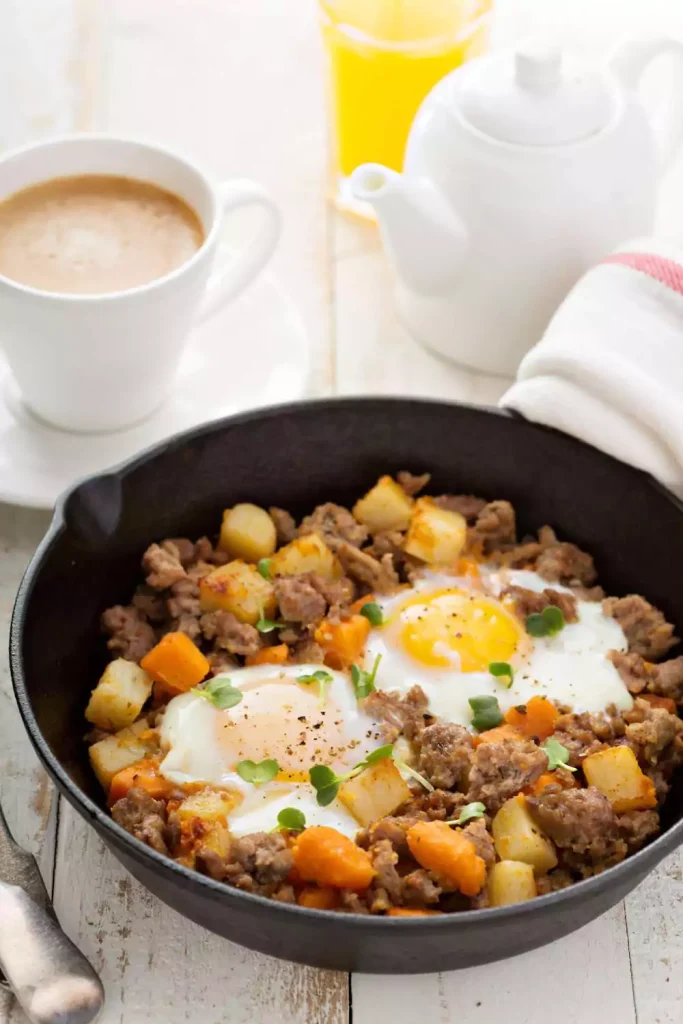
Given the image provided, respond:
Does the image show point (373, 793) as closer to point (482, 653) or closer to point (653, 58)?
point (482, 653)

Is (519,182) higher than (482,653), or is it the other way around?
(519,182)

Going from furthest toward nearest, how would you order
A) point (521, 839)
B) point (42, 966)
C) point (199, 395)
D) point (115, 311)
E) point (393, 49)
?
1. point (393, 49)
2. point (199, 395)
3. point (115, 311)
4. point (521, 839)
5. point (42, 966)

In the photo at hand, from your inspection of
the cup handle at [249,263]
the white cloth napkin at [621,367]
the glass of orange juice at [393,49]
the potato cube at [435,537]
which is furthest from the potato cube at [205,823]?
the glass of orange juice at [393,49]

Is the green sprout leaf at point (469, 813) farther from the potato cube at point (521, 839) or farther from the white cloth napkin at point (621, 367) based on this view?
the white cloth napkin at point (621, 367)

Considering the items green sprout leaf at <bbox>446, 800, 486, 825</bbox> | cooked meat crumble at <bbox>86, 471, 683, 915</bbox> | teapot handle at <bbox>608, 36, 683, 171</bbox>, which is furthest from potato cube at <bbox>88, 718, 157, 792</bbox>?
teapot handle at <bbox>608, 36, 683, 171</bbox>

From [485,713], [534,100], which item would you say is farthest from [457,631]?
[534,100]

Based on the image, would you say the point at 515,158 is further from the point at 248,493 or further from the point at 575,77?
the point at 248,493
